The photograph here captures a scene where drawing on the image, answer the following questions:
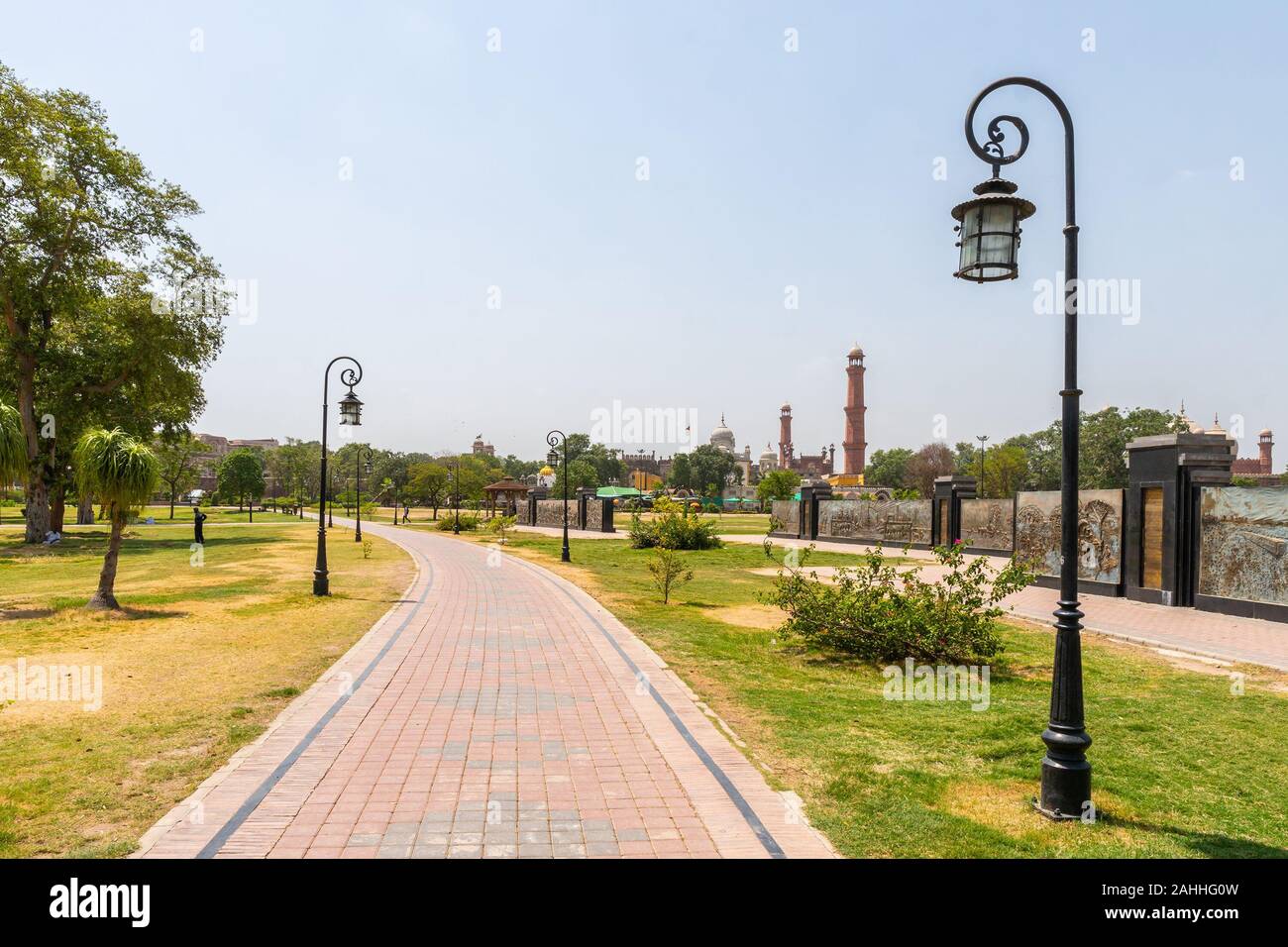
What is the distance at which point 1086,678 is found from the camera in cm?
885

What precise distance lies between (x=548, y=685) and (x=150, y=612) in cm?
905

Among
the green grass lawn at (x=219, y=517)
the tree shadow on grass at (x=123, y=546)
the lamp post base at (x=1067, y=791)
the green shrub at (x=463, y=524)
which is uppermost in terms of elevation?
the lamp post base at (x=1067, y=791)

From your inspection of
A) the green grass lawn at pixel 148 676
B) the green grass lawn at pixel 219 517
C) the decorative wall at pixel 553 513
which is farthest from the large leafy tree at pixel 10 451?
the green grass lawn at pixel 219 517

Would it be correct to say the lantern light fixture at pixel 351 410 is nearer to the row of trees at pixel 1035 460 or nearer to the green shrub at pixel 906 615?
the green shrub at pixel 906 615

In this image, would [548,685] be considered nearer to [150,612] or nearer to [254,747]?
[254,747]

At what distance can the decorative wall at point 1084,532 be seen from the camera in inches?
648

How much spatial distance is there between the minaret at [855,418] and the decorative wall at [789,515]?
2472 inches

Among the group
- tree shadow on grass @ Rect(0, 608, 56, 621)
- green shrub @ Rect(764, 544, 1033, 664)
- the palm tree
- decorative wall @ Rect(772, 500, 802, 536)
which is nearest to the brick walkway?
green shrub @ Rect(764, 544, 1033, 664)

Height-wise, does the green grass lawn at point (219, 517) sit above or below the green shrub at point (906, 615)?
below

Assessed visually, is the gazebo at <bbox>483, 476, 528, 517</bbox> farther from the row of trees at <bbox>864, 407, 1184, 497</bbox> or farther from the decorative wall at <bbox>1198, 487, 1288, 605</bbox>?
the decorative wall at <bbox>1198, 487, 1288, 605</bbox>

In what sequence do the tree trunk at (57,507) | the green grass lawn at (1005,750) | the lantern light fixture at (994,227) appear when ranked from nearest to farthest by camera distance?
1. the green grass lawn at (1005,750)
2. the lantern light fixture at (994,227)
3. the tree trunk at (57,507)

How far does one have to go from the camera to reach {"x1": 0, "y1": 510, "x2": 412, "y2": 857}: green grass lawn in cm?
476

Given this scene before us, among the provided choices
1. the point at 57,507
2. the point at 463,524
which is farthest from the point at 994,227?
the point at 57,507
